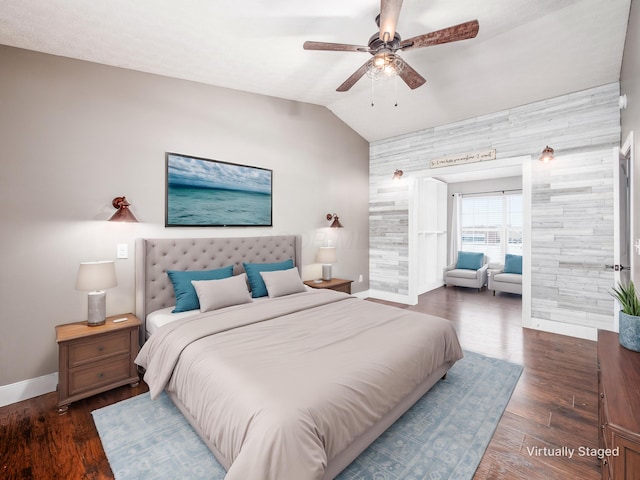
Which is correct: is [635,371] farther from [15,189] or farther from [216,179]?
[15,189]

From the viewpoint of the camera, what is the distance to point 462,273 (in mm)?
6504

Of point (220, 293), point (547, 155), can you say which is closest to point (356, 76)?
point (220, 293)

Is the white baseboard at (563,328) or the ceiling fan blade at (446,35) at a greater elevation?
the ceiling fan blade at (446,35)

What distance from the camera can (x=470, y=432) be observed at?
2010 millimetres

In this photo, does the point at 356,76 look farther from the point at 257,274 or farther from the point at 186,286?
the point at 186,286

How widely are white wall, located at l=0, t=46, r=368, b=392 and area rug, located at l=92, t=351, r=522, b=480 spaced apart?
1.00 metres

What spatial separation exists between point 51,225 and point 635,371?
160 inches

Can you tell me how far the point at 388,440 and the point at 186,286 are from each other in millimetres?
2199

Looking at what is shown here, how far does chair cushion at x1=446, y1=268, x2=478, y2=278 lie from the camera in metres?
6.38

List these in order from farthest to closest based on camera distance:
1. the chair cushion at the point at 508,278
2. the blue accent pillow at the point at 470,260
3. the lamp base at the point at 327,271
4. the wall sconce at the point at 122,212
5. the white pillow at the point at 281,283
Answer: the blue accent pillow at the point at 470,260 < the chair cushion at the point at 508,278 < the lamp base at the point at 327,271 < the white pillow at the point at 281,283 < the wall sconce at the point at 122,212

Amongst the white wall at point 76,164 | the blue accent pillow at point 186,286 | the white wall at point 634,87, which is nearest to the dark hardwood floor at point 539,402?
the white wall at point 634,87

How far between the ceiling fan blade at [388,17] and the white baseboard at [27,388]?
150 inches

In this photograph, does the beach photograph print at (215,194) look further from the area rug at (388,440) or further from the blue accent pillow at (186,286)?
the area rug at (388,440)

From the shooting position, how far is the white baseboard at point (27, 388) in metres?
2.36
